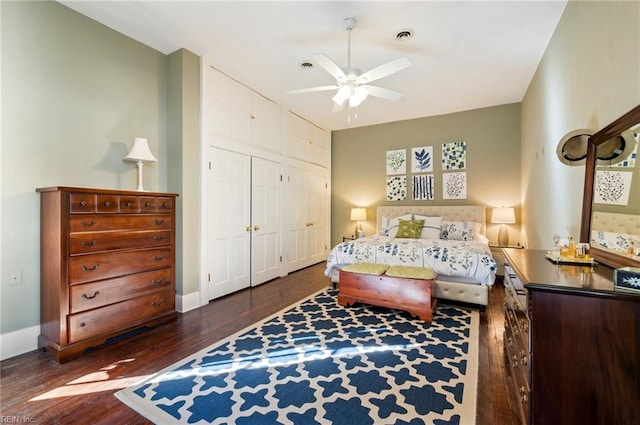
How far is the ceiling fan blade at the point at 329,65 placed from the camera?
244 centimetres

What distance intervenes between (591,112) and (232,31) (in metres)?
3.15

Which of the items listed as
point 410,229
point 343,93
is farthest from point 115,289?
point 410,229

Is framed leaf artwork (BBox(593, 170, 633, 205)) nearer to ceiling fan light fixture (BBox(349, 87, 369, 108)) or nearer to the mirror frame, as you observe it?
the mirror frame

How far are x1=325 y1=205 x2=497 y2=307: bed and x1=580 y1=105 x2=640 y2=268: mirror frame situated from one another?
5.03 ft

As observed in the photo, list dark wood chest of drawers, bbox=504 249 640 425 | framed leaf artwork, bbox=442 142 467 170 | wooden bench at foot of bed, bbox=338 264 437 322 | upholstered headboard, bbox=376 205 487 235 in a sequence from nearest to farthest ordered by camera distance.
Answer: dark wood chest of drawers, bbox=504 249 640 425 → wooden bench at foot of bed, bbox=338 264 437 322 → upholstered headboard, bbox=376 205 487 235 → framed leaf artwork, bbox=442 142 467 170

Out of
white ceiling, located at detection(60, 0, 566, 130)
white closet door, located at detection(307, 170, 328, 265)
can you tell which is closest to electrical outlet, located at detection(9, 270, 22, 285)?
white ceiling, located at detection(60, 0, 566, 130)

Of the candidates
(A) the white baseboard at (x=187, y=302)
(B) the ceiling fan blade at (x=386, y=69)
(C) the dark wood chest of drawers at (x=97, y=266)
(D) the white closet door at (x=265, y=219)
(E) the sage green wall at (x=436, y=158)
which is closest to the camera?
(C) the dark wood chest of drawers at (x=97, y=266)

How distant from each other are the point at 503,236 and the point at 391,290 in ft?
9.32

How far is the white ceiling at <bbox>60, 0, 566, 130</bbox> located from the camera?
8.20ft

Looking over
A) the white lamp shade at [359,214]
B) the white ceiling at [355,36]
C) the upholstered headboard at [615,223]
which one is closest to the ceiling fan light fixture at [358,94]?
the white ceiling at [355,36]

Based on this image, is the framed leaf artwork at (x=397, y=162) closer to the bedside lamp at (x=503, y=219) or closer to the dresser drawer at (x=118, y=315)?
the bedside lamp at (x=503, y=219)

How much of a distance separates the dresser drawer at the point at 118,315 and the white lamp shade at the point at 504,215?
16.1 feet

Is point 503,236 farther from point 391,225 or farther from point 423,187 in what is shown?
point 391,225

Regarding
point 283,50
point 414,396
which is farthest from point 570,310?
point 283,50
